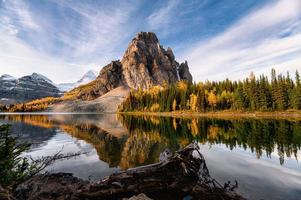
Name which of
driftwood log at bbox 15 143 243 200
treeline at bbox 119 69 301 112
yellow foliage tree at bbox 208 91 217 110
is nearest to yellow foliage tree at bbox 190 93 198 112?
treeline at bbox 119 69 301 112

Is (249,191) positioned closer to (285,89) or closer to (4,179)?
(4,179)

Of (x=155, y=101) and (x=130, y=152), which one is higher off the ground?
(x=155, y=101)

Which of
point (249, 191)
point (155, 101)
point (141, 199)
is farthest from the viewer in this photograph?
point (155, 101)

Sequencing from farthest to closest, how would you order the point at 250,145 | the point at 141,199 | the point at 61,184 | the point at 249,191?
1. the point at 250,145
2. the point at 249,191
3. the point at 61,184
4. the point at 141,199

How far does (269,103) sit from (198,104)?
36252mm

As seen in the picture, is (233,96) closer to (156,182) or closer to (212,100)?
(212,100)

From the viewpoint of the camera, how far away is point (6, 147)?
7359 millimetres

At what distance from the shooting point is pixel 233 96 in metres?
117

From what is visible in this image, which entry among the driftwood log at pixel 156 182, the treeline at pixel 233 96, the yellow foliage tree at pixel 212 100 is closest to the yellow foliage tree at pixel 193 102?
the treeline at pixel 233 96

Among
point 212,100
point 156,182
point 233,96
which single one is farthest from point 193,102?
point 156,182

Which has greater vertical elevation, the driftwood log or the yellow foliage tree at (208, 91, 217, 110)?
the yellow foliage tree at (208, 91, 217, 110)

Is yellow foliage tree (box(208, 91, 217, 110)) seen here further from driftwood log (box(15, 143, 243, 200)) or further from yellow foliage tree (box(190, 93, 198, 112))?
driftwood log (box(15, 143, 243, 200))

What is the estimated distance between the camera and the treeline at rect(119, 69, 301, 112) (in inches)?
3888

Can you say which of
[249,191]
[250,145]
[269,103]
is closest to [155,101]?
[269,103]
